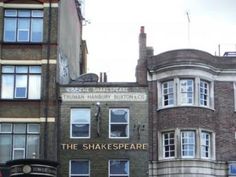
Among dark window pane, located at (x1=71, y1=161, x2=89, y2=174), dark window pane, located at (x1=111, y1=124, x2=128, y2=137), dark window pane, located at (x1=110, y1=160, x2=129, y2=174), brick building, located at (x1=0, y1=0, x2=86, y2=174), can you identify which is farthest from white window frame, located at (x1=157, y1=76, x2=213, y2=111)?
brick building, located at (x1=0, y1=0, x2=86, y2=174)

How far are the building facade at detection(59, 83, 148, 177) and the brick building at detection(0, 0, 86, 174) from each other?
100cm

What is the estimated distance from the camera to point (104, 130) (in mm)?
42562

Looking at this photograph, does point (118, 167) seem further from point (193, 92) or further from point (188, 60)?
point (188, 60)

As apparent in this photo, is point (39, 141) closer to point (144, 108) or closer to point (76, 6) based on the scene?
point (144, 108)

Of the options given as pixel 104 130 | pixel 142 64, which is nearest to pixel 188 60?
pixel 142 64

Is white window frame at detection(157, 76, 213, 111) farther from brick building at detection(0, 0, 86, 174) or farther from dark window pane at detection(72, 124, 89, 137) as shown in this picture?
brick building at detection(0, 0, 86, 174)

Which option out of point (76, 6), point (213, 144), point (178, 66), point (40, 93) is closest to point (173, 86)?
point (178, 66)

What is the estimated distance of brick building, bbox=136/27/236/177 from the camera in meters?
41.2

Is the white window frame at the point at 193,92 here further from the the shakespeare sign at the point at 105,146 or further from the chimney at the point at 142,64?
the the shakespeare sign at the point at 105,146

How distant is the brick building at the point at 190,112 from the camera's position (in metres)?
41.2

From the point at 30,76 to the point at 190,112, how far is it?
10.3 m

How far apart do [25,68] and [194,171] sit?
12424 mm

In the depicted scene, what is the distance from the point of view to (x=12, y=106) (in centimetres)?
4222

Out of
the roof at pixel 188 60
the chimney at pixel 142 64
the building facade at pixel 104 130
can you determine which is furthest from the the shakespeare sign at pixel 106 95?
the roof at pixel 188 60
